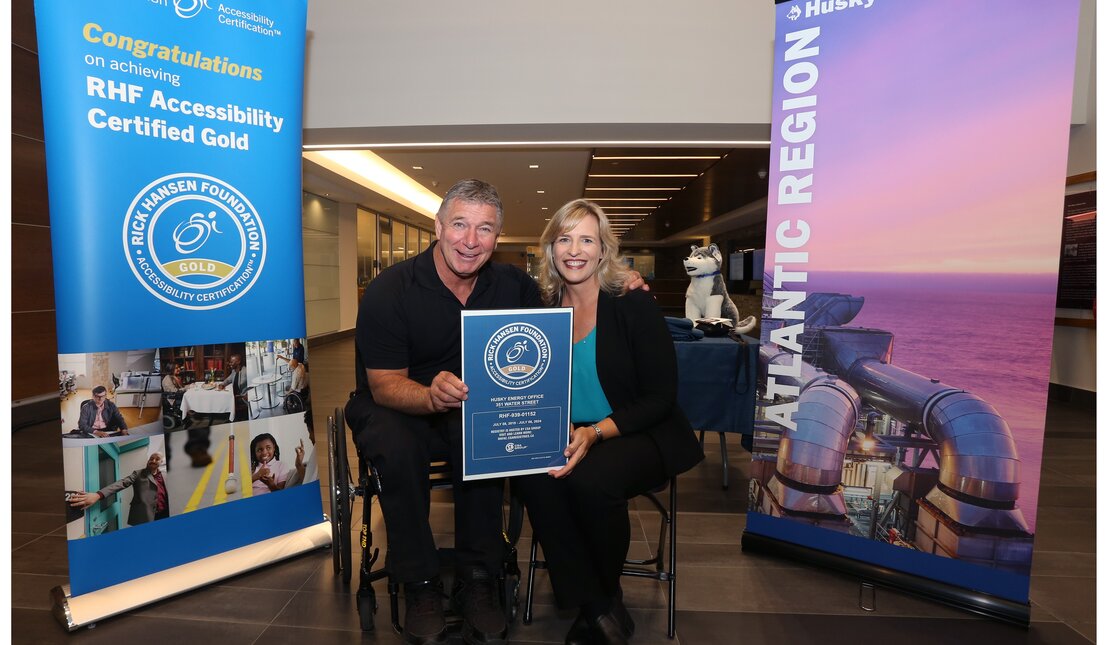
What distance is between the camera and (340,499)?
2.09 metres

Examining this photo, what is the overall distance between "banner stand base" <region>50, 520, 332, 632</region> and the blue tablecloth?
1.90m

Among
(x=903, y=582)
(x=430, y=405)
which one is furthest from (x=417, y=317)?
(x=903, y=582)

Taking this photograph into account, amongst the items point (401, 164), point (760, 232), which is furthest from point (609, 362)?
point (760, 232)

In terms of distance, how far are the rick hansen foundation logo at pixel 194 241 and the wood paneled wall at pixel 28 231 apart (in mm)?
3530

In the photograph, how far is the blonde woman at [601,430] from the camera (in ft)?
5.87

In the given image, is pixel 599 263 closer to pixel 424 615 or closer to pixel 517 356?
pixel 517 356

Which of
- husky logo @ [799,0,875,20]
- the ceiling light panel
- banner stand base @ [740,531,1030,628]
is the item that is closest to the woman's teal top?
banner stand base @ [740,531,1030,628]

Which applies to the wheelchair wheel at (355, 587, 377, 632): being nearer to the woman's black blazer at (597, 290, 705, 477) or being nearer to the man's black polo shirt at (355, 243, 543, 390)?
the man's black polo shirt at (355, 243, 543, 390)

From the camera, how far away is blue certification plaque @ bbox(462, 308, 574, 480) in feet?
5.43

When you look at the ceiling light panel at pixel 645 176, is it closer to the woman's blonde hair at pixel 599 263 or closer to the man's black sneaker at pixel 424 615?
the woman's blonde hair at pixel 599 263

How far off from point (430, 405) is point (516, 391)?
0.97 feet

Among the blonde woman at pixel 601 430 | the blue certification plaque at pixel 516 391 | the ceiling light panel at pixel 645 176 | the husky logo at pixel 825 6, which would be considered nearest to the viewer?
the blue certification plaque at pixel 516 391

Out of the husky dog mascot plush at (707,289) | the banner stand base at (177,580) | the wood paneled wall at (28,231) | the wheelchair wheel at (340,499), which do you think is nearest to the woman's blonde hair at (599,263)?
the wheelchair wheel at (340,499)

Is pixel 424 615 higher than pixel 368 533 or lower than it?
lower
